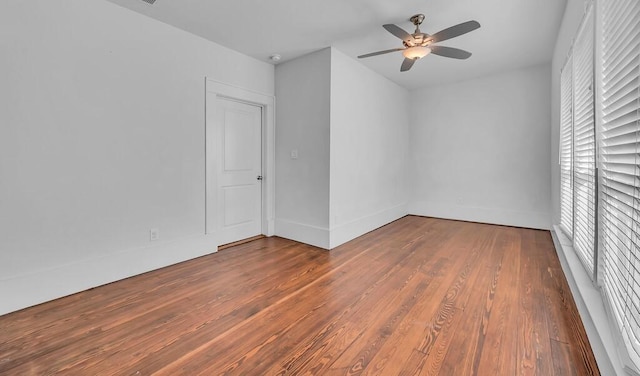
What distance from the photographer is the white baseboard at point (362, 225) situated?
153 inches

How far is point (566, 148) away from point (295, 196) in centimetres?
328

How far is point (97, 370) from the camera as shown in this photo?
158cm

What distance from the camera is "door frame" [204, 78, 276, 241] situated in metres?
3.54

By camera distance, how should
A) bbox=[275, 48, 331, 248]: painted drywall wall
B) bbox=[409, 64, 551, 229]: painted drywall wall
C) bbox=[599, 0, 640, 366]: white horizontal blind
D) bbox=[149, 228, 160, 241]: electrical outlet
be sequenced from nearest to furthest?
1. bbox=[599, 0, 640, 366]: white horizontal blind
2. bbox=[149, 228, 160, 241]: electrical outlet
3. bbox=[275, 48, 331, 248]: painted drywall wall
4. bbox=[409, 64, 551, 229]: painted drywall wall

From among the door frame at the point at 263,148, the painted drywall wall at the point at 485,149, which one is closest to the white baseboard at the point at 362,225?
the painted drywall wall at the point at 485,149

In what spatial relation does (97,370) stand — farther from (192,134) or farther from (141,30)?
(141,30)

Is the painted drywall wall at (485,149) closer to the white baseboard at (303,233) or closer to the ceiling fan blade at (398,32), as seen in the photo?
the white baseboard at (303,233)

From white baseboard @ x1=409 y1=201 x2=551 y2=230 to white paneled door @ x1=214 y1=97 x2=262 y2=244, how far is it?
11.3 feet

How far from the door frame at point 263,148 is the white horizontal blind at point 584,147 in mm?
3457

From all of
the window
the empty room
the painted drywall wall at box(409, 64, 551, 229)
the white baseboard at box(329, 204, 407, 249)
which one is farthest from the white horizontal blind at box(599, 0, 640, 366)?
the painted drywall wall at box(409, 64, 551, 229)

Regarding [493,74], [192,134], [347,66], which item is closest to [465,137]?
[493,74]

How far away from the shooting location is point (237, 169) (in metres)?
4.04

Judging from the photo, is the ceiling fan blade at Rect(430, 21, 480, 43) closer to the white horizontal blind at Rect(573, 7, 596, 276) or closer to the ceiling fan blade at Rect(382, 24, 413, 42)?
the ceiling fan blade at Rect(382, 24, 413, 42)

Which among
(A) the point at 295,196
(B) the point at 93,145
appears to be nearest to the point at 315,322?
(A) the point at 295,196
